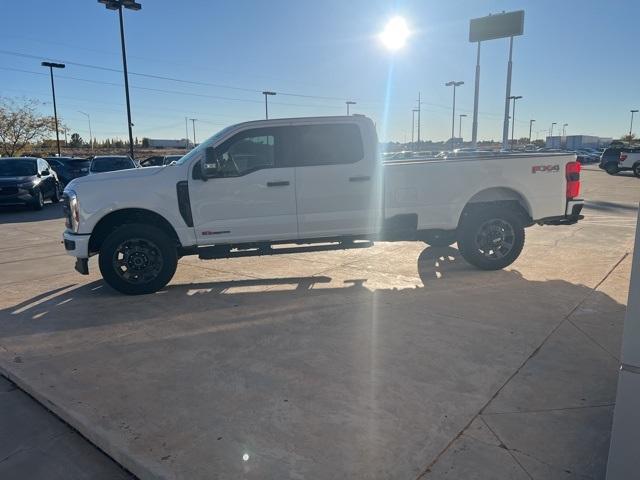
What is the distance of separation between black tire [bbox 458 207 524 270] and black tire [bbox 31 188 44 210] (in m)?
13.8

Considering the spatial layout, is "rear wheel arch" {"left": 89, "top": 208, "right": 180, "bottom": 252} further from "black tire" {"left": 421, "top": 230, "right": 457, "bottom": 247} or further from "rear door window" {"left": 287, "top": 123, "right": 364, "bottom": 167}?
"black tire" {"left": 421, "top": 230, "right": 457, "bottom": 247}

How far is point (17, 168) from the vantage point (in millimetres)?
15344

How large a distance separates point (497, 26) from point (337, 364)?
4475 centimetres

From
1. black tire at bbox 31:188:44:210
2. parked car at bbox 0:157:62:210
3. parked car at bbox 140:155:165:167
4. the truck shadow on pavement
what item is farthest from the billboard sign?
the truck shadow on pavement

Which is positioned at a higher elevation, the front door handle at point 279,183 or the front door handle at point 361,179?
the front door handle at point 361,179

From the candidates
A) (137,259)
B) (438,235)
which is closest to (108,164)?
(137,259)

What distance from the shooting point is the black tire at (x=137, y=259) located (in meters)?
5.74

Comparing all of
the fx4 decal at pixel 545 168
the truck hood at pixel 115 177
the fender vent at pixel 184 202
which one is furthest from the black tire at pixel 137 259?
the fx4 decal at pixel 545 168

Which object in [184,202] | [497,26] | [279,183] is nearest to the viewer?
[184,202]

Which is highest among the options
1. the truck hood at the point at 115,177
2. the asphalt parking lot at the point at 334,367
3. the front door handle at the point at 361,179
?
the truck hood at the point at 115,177

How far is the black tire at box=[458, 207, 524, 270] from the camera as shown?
6512 millimetres

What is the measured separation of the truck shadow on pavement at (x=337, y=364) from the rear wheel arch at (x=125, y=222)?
2.34ft

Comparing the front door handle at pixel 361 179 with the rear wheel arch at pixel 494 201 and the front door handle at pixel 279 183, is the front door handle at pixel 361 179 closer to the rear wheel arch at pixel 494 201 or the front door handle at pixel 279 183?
the front door handle at pixel 279 183

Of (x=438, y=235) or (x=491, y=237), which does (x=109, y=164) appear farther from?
(x=491, y=237)
